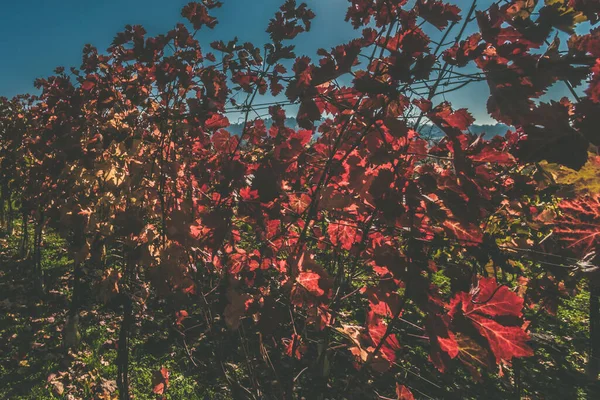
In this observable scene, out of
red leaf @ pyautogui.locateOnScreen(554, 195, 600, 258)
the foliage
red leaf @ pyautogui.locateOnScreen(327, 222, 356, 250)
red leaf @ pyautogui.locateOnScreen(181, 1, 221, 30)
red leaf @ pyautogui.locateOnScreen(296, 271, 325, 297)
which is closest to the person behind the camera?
the foliage

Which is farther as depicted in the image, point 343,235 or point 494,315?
point 343,235

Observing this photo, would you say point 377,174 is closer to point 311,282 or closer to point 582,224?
point 311,282

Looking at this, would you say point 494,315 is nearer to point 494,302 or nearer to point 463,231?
point 494,302

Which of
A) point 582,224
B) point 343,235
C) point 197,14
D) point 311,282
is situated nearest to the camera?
point 582,224

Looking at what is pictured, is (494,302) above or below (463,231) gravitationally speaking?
below

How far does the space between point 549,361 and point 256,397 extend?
15.6 feet

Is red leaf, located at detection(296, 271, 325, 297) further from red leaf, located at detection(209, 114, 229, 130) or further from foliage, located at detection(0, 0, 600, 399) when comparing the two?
red leaf, located at detection(209, 114, 229, 130)

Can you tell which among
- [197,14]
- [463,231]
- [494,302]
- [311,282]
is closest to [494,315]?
[494,302]

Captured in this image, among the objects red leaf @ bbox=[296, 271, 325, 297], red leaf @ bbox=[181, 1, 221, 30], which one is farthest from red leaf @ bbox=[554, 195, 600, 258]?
red leaf @ bbox=[181, 1, 221, 30]

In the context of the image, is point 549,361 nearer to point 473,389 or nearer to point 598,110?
point 473,389

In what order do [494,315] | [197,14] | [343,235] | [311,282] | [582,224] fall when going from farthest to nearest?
[197,14], [343,235], [311,282], [582,224], [494,315]

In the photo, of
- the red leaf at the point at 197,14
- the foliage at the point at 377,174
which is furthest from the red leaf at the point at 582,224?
the red leaf at the point at 197,14

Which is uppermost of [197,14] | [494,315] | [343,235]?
[197,14]

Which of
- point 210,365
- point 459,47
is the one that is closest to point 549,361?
point 210,365
